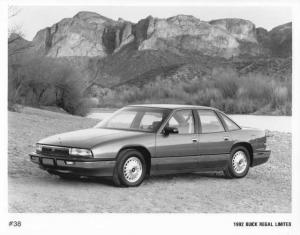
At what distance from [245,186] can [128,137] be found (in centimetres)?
276

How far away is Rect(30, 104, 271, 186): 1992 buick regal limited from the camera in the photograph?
423 inches

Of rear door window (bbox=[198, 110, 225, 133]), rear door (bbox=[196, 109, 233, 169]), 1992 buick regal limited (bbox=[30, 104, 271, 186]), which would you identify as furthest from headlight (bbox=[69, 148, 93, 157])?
rear door window (bbox=[198, 110, 225, 133])

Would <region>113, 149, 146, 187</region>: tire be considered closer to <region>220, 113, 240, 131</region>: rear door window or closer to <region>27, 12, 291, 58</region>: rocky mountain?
<region>220, 113, 240, 131</region>: rear door window

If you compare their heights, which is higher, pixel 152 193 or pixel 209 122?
pixel 209 122

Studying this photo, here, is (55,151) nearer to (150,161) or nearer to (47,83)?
(150,161)

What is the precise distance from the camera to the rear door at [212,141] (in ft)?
39.6

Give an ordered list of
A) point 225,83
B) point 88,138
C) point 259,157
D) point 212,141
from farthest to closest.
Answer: point 225,83
point 259,157
point 212,141
point 88,138

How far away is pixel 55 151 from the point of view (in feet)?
36.1

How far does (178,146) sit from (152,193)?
1.05 meters

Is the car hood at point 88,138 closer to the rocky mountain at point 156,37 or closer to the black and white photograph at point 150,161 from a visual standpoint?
the black and white photograph at point 150,161

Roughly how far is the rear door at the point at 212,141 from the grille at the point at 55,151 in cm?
258

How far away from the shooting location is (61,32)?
33.8 metres

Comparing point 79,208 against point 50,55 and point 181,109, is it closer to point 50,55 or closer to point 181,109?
point 181,109

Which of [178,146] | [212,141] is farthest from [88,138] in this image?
[212,141]
